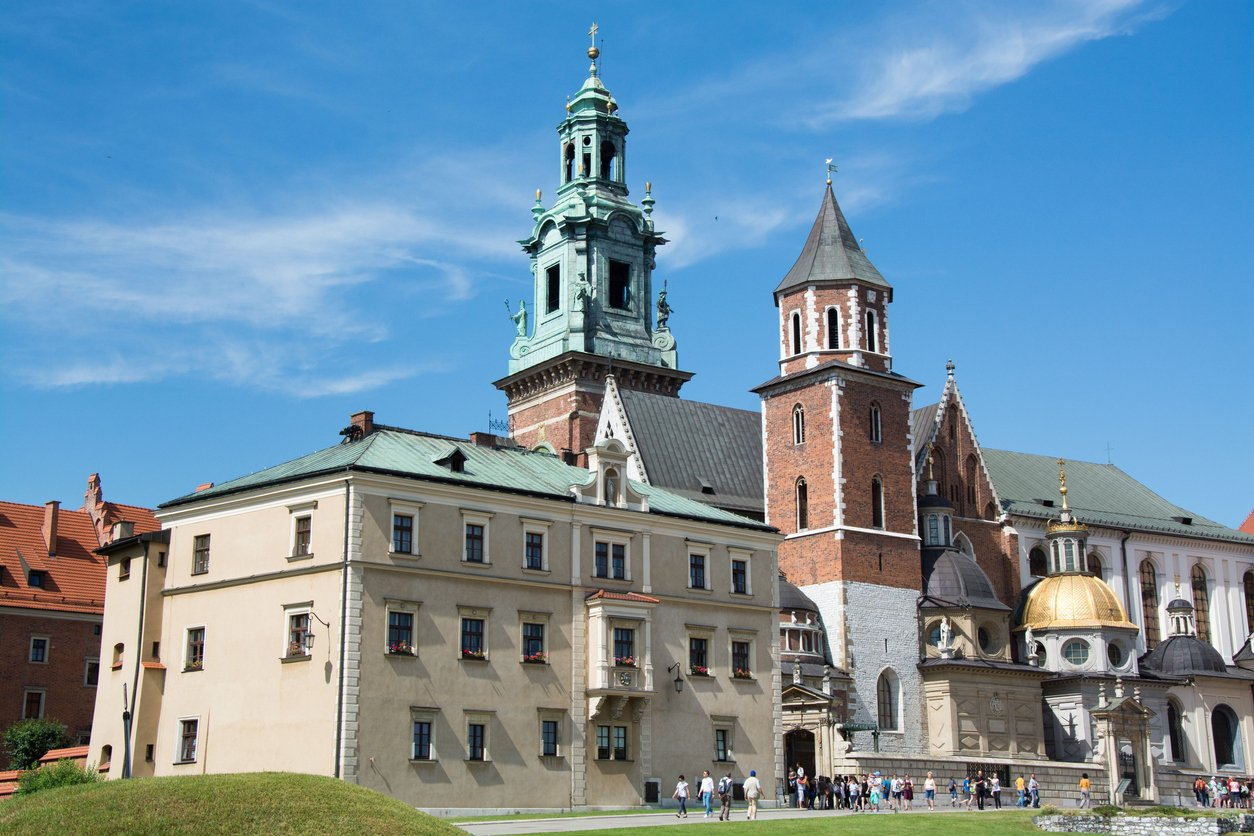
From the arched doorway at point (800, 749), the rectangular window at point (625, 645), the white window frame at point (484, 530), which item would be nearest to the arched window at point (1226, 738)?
the arched doorway at point (800, 749)

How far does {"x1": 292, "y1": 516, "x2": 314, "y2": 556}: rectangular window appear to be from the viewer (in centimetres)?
4394

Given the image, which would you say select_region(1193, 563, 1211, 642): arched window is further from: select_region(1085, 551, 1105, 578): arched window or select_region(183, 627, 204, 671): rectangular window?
select_region(183, 627, 204, 671): rectangular window

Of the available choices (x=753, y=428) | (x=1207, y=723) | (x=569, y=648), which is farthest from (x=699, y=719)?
(x=1207, y=723)

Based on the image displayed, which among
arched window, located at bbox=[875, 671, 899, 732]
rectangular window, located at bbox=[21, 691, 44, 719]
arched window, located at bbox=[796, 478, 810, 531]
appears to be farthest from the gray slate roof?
rectangular window, located at bbox=[21, 691, 44, 719]

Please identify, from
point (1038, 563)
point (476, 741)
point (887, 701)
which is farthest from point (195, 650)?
point (1038, 563)

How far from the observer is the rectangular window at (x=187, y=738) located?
44.8 m

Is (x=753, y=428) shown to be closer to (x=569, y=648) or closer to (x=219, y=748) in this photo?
(x=569, y=648)

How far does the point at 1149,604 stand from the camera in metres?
82.5

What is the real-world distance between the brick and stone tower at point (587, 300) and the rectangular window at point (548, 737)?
32883 mm

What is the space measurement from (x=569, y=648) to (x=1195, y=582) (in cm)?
4941

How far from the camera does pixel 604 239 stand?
83.8m

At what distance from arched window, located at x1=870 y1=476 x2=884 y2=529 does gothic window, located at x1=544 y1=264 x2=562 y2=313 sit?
22.6 meters

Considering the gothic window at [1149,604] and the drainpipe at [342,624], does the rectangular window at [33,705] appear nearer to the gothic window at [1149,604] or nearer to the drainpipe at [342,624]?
the drainpipe at [342,624]

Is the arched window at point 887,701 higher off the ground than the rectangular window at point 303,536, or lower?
lower
